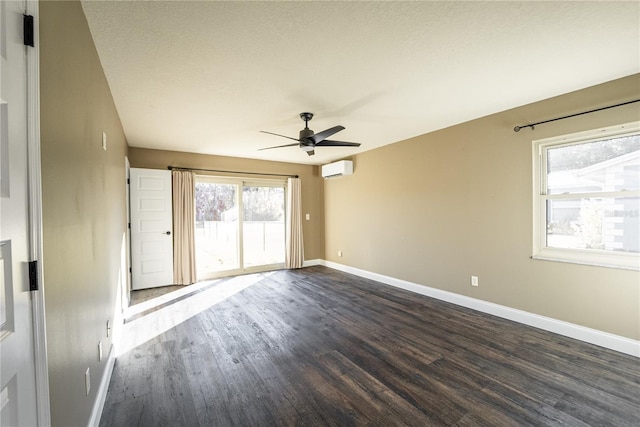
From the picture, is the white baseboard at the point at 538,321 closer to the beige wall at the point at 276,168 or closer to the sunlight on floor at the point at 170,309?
the beige wall at the point at 276,168

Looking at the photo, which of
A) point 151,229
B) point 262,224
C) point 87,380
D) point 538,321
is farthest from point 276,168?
point 538,321

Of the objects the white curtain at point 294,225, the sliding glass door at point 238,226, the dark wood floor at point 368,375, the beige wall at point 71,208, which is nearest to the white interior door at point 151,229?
the sliding glass door at point 238,226

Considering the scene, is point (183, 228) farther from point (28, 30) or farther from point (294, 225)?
point (28, 30)

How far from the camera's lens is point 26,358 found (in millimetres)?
872

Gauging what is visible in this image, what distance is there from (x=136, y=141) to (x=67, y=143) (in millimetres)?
3816

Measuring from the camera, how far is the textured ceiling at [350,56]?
5.65ft

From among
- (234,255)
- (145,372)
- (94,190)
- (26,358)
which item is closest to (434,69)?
(94,190)

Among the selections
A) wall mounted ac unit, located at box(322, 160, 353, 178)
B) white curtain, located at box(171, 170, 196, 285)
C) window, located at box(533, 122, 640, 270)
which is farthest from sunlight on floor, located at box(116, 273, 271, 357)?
window, located at box(533, 122, 640, 270)

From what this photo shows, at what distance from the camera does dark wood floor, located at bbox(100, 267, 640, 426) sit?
1838 mm

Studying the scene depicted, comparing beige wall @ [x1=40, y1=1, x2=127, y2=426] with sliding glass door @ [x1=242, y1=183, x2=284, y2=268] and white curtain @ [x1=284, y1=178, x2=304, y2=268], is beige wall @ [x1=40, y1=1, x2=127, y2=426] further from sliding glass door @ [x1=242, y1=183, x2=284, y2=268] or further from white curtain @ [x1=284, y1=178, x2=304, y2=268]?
white curtain @ [x1=284, y1=178, x2=304, y2=268]

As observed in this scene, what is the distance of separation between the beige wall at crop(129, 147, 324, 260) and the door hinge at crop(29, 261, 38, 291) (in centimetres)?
475

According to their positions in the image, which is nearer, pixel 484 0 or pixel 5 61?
pixel 5 61

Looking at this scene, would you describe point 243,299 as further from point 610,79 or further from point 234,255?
point 610,79

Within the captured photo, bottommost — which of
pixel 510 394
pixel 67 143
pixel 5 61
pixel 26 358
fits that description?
pixel 510 394
